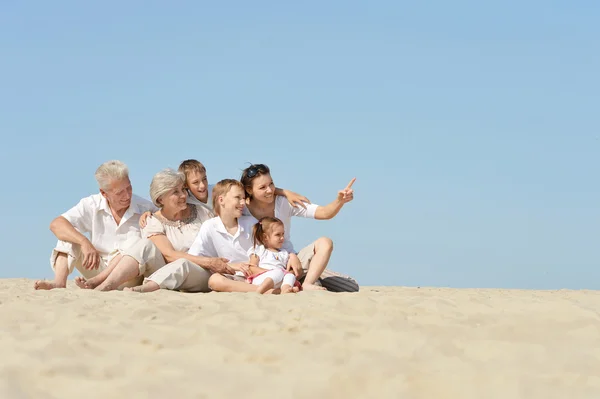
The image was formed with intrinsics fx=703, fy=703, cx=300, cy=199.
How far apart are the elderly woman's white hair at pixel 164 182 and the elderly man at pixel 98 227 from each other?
14.3 inches

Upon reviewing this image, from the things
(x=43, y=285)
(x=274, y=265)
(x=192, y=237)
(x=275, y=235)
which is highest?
(x=275, y=235)

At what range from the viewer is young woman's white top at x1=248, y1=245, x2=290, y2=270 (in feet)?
23.9

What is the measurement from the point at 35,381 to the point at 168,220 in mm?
4359

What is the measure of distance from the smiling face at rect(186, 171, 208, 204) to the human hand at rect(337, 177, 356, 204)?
4.96 feet

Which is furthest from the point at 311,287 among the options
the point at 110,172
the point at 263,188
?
the point at 110,172

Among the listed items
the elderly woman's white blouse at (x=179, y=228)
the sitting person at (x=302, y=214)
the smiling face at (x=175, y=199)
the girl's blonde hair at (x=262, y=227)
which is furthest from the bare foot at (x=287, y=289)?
the smiling face at (x=175, y=199)

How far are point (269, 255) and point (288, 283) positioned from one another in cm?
47

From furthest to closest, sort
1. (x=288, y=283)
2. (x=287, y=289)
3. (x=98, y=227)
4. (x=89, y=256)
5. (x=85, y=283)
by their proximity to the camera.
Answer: (x=98, y=227) → (x=89, y=256) → (x=85, y=283) → (x=288, y=283) → (x=287, y=289)

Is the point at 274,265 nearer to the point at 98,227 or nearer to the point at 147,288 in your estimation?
the point at 147,288

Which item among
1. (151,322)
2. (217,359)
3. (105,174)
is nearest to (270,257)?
(105,174)

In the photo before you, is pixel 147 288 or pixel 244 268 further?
pixel 244 268

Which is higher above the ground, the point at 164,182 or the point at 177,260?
the point at 164,182

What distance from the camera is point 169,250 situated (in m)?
7.57

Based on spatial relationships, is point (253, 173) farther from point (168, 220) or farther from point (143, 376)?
point (143, 376)
